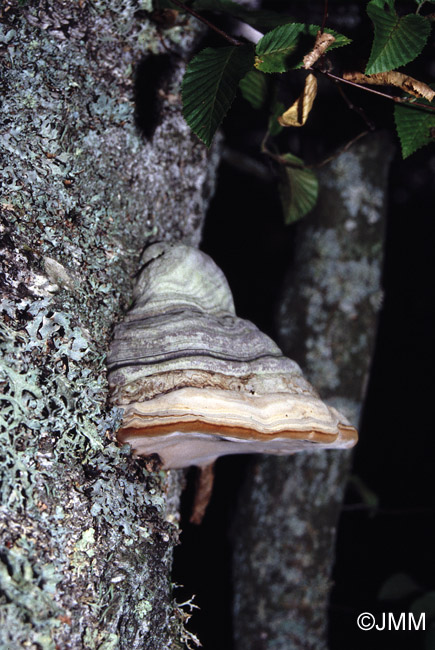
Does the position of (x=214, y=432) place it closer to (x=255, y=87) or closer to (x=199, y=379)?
(x=199, y=379)

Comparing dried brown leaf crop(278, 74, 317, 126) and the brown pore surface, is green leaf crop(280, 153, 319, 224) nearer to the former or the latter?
dried brown leaf crop(278, 74, 317, 126)

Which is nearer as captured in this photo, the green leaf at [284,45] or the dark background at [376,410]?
the green leaf at [284,45]

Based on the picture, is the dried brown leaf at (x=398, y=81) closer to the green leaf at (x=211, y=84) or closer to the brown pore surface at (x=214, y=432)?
the green leaf at (x=211, y=84)

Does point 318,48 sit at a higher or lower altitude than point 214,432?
higher

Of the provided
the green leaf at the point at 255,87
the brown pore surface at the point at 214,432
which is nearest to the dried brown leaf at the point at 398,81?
the green leaf at the point at 255,87

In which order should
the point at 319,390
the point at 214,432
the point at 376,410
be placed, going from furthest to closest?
the point at 376,410 → the point at 319,390 → the point at 214,432

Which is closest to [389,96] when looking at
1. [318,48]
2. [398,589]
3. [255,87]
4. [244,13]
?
[318,48]
